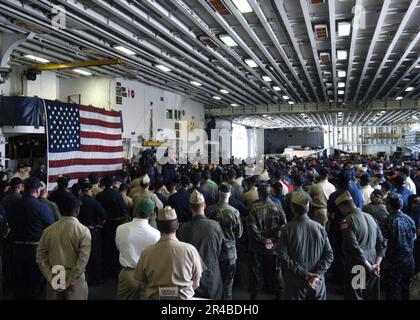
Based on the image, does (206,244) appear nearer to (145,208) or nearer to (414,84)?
(145,208)

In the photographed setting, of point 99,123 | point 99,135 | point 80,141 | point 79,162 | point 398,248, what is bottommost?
point 398,248

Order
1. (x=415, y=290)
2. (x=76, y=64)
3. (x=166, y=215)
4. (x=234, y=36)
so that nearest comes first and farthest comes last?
(x=415, y=290) → (x=166, y=215) → (x=234, y=36) → (x=76, y=64)

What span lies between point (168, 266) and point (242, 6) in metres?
6.85

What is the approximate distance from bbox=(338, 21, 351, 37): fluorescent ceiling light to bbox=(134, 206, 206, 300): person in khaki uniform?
811cm

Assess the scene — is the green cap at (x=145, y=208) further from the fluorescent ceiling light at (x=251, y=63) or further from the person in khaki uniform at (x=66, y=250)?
the fluorescent ceiling light at (x=251, y=63)

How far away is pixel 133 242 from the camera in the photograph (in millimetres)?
3693

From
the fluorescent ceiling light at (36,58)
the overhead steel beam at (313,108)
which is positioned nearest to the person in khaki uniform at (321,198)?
the fluorescent ceiling light at (36,58)

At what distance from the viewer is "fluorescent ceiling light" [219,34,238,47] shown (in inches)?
416

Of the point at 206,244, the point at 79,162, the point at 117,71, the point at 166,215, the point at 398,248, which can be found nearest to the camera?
the point at 166,215

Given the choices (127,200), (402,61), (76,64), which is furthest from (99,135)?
(402,61)

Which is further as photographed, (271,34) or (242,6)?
(271,34)

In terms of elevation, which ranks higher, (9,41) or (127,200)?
(9,41)

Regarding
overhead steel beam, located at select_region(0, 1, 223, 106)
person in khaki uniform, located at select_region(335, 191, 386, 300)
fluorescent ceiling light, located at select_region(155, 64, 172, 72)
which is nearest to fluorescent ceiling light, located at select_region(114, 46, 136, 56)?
overhead steel beam, located at select_region(0, 1, 223, 106)
